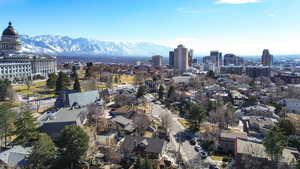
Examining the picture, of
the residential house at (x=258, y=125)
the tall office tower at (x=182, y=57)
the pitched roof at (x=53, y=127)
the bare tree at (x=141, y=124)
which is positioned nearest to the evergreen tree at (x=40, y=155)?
the pitched roof at (x=53, y=127)

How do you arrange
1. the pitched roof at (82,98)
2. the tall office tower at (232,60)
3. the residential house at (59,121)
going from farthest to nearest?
the tall office tower at (232,60), the pitched roof at (82,98), the residential house at (59,121)

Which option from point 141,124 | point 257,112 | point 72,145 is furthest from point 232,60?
point 72,145

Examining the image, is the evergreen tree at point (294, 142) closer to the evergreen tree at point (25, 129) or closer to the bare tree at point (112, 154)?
the bare tree at point (112, 154)

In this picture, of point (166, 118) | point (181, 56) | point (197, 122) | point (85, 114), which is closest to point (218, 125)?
point (197, 122)

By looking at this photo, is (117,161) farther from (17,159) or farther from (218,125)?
(218,125)

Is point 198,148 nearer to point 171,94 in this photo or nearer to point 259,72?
point 171,94

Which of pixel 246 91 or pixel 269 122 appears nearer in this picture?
pixel 269 122
